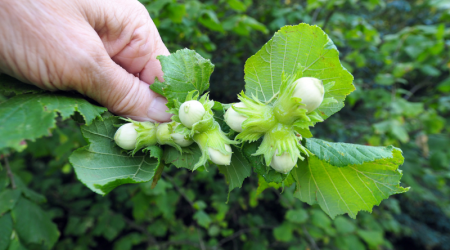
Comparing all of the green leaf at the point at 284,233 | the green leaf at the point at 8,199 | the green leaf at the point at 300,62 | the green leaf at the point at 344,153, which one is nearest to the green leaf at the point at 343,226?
the green leaf at the point at 284,233

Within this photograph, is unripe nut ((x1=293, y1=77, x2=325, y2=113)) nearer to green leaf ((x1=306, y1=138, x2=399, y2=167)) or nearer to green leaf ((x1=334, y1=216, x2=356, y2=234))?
green leaf ((x1=306, y1=138, x2=399, y2=167))

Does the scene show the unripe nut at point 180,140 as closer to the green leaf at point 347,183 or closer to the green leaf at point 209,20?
the green leaf at point 347,183

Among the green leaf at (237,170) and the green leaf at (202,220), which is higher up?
the green leaf at (237,170)

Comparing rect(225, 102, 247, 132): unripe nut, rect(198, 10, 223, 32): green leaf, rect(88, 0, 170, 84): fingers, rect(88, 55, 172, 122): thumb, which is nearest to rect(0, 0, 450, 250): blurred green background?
rect(198, 10, 223, 32): green leaf

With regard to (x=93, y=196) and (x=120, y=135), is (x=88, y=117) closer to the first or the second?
(x=120, y=135)

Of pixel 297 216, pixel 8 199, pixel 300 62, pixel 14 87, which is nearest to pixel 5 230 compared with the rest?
pixel 8 199

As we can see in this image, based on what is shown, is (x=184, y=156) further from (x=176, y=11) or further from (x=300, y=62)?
(x=176, y=11)

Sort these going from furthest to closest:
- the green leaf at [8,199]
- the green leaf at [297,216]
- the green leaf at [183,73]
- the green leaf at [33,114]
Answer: the green leaf at [297,216] → the green leaf at [8,199] → the green leaf at [183,73] → the green leaf at [33,114]
